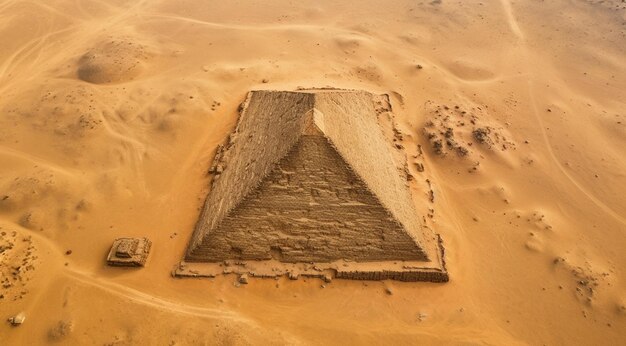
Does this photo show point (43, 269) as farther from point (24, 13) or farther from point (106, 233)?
point (24, 13)

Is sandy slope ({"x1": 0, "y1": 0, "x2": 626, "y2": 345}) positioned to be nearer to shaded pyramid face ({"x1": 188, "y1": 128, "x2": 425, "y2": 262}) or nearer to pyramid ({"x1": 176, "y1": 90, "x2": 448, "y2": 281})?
pyramid ({"x1": 176, "y1": 90, "x2": 448, "y2": 281})

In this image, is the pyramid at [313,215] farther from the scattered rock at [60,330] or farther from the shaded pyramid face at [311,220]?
the scattered rock at [60,330]

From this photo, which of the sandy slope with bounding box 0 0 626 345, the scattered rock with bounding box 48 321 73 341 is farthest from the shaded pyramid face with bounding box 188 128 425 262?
the scattered rock with bounding box 48 321 73 341

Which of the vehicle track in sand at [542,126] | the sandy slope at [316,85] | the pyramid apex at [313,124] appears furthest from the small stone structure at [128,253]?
the vehicle track in sand at [542,126]

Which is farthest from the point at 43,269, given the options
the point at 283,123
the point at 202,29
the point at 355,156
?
the point at 202,29

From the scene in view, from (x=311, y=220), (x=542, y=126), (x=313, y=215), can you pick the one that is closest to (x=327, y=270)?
(x=311, y=220)

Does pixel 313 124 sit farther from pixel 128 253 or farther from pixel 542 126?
pixel 542 126
